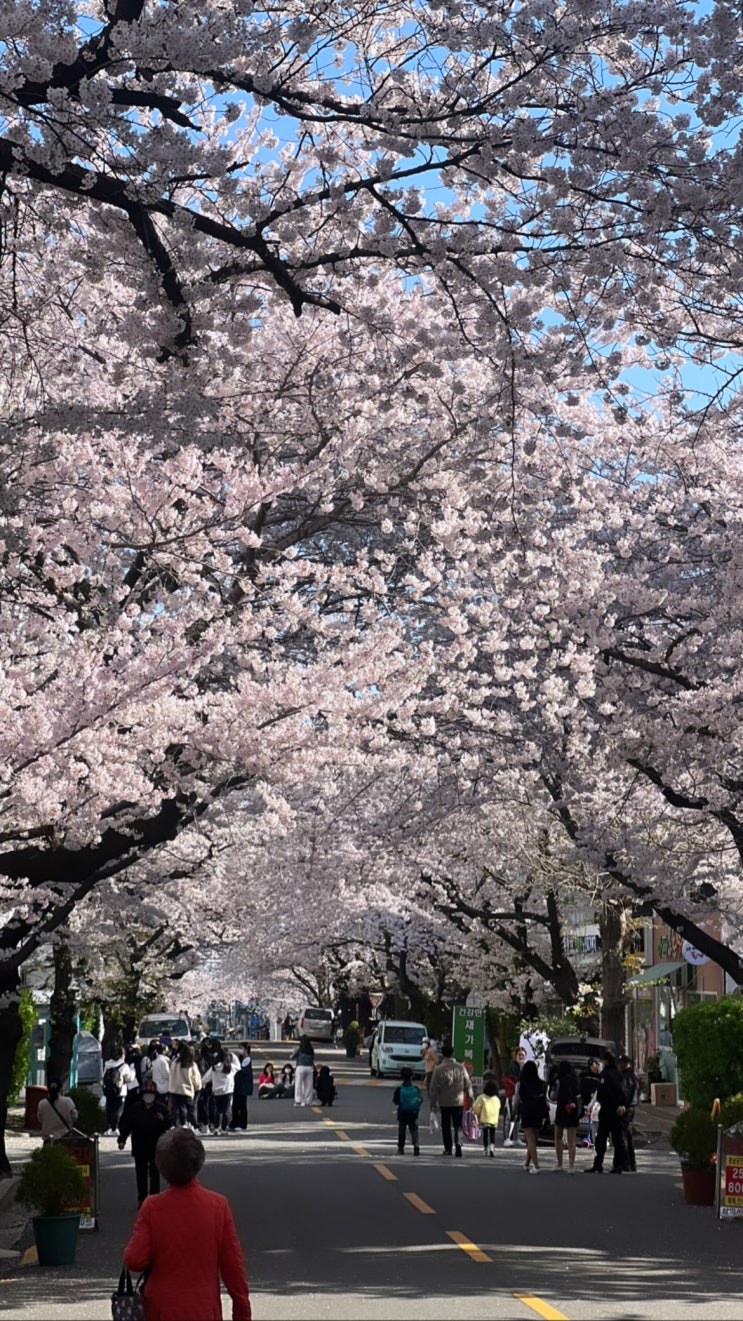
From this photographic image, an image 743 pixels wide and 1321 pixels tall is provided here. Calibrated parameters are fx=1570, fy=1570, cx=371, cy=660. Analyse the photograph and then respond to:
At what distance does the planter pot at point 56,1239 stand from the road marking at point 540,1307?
4.62 meters

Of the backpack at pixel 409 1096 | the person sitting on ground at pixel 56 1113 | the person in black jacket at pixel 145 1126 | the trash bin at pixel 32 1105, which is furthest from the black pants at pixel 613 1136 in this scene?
the trash bin at pixel 32 1105

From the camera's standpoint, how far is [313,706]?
17.7m

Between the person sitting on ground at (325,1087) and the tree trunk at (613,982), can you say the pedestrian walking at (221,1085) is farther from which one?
the person sitting on ground at (325,1087)

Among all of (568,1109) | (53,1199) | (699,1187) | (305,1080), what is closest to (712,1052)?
(568,1109)

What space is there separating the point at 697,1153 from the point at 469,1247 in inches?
227

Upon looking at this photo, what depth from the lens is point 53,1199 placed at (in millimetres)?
14195

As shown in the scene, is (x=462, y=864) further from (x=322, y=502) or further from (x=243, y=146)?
(x=243, y=146)

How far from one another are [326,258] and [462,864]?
33781 mm

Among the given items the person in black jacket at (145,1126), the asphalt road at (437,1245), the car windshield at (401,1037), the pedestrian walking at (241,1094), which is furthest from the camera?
the car windshield at (401,1037)

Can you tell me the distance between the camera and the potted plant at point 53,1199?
13.9 m

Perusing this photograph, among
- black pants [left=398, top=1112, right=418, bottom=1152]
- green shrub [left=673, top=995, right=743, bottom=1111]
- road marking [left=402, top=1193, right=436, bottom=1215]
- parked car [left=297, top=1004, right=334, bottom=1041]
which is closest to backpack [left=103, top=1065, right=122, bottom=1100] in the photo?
black pants [left=398, top=1112, right=418, bottom=1152]

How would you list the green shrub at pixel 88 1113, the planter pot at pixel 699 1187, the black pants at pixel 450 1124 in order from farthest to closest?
the black pants at pixel 450 1124, the green shrub at pixel 88 1113, the planter pot at pixel 699 1187

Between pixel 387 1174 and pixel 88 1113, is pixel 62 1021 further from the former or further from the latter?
pixel 88 1113

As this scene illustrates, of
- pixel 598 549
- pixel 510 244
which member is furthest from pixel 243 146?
pixel 598 549
